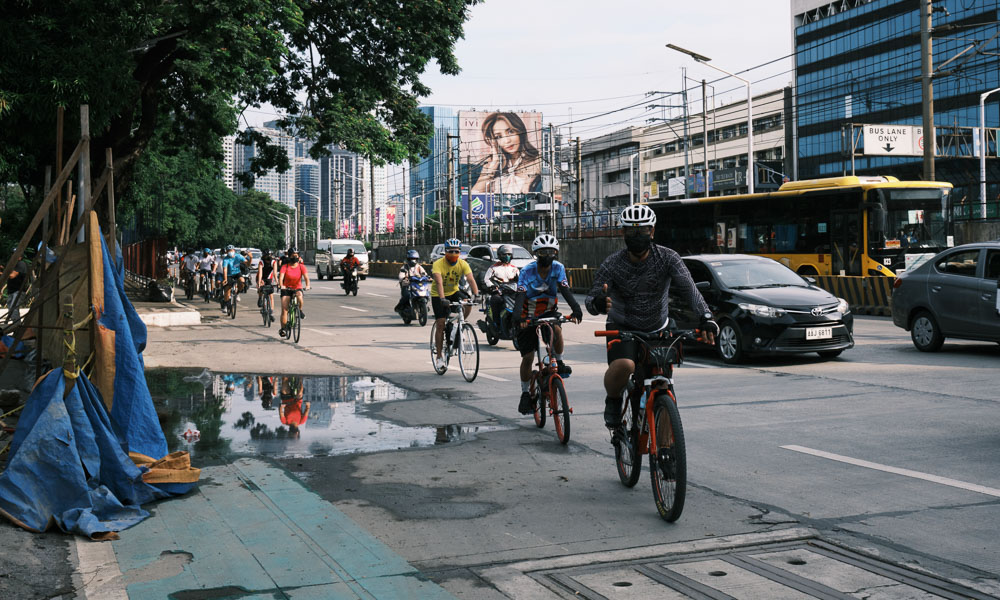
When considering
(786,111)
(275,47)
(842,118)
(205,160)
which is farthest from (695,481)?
(786,111)

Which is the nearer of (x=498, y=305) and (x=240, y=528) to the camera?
(x=240, y=528)

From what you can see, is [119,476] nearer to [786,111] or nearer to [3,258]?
[3,258]

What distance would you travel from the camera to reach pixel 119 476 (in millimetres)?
5863

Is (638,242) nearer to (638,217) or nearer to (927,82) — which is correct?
(638,217)

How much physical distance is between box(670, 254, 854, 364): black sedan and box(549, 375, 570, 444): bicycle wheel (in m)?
4.93

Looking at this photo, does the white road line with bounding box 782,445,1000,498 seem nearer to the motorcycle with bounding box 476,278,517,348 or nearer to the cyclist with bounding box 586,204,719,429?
the cyclist with bounding box 586,204,719,429

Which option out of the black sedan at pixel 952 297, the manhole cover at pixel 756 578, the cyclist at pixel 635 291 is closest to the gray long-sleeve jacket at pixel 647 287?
the cyclist at pixel 635 291

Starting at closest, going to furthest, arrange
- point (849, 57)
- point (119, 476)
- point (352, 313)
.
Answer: point (119, 476) < point (352, 313) < point (849, 57)

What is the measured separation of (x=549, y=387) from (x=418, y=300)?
13.6 meters

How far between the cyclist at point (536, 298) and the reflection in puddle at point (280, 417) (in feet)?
2.07

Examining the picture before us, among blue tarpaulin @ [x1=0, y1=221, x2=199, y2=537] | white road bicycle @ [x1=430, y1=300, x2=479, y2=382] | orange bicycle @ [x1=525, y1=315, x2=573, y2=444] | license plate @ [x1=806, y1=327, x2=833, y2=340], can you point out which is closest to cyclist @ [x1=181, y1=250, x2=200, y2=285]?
white road bicycle @ [x1=430, y1=300, x2=479, y2=382]

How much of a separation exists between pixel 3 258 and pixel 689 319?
49.4 ft

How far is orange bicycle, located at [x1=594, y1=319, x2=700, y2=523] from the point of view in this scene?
5.36 metres

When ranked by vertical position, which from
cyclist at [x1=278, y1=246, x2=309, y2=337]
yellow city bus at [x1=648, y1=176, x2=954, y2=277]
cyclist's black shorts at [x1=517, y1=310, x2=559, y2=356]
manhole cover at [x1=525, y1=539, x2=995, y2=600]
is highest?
yellow city bus at [x1=648, y1=176, x2=954, y2=277]
